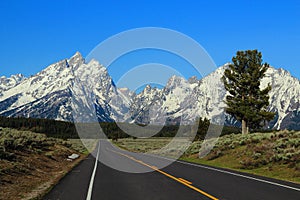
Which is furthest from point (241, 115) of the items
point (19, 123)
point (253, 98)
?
point (19, 123)

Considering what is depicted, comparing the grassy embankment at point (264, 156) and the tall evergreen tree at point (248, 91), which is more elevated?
the tall evergreen tree at point (248, 91)

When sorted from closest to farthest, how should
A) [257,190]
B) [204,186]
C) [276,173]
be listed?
[257,190], [204,186], [276,173]

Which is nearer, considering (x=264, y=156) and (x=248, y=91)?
(x=264, y=156)

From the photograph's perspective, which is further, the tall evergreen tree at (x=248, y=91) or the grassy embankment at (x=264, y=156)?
the tall evergreen tree at (x=248, y=91)

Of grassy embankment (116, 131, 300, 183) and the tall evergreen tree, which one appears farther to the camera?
the tall evergreen tree

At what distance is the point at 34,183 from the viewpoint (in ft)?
50.6

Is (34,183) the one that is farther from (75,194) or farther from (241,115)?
(241,115)

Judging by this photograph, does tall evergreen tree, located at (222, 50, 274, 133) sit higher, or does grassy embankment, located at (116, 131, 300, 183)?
tall evergreen tree, located at (222, 50, 274, 133)

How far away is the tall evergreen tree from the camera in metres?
43.4

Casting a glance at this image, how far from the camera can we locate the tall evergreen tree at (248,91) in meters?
43.4

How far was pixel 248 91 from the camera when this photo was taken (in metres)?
44.6

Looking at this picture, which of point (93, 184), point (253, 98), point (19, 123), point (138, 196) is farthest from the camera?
point (19, 123)

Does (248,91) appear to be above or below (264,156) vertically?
above

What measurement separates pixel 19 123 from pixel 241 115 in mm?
155920
